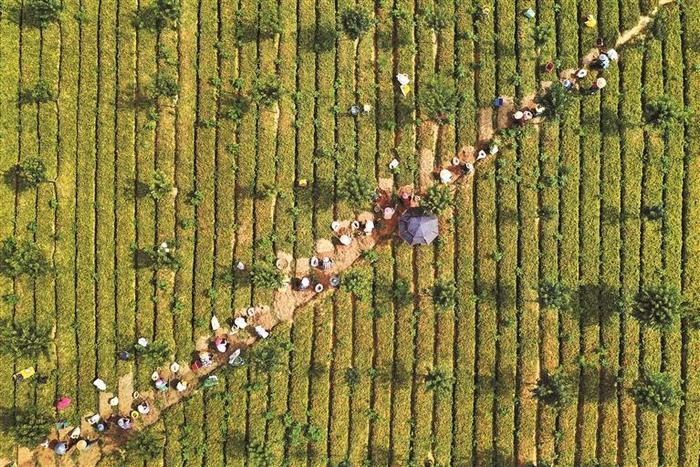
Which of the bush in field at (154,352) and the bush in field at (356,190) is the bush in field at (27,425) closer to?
the bush in field at (154,352)

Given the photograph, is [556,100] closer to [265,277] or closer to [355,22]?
[355,22]

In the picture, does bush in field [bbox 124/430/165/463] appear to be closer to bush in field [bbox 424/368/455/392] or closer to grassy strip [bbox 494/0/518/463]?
bush in field [bbox 424/368/455/392]

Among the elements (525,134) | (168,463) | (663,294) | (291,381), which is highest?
(525,134)

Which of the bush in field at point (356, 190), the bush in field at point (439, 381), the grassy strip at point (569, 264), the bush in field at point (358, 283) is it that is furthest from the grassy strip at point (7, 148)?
the grassy strip at point (569, 264)

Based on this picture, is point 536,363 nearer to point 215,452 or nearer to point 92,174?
point 215,452

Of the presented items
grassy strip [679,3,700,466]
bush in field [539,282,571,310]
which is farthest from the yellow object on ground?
grassy strip [679,3,700,466]

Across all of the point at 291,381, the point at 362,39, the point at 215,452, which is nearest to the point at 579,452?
the point at 291,381

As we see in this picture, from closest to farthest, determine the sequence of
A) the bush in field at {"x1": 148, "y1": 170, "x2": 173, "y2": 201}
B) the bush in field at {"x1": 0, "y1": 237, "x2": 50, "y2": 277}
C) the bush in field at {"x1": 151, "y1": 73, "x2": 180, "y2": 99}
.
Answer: the bush in field at {"x1": 0, "y1": 237, "x2": 50, "y2": 277} < the bush in field at {"x1": 148, "y1": 170, "x2": 173, "y2": 201} < the bush in field at {"x1": 151, "y1": 73, "x2": 180, "y2": 99}
